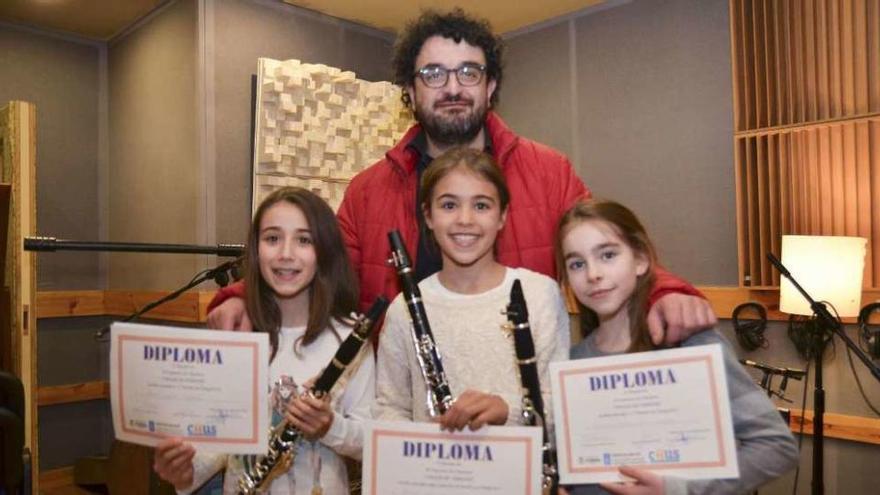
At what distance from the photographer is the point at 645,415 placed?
4.23 ft

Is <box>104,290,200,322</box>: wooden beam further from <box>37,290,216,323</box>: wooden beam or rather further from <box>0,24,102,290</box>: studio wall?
<box>0,24,102,290</box>: studio wall

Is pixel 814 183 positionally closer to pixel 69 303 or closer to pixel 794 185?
pixel 794 185

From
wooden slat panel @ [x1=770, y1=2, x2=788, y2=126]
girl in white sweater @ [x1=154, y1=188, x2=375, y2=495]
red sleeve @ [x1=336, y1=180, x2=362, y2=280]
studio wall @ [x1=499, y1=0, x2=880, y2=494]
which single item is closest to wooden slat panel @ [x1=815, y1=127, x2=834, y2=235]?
wooden slat panel @ [x1=770, y1=2, x2=788, y2=126]

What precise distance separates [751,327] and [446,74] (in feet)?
8.46

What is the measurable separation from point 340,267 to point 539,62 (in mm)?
3470

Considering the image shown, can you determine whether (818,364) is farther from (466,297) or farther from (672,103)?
(466,297)

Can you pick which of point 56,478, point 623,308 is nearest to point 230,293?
point 623,308

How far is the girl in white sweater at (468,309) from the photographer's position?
1.62 m

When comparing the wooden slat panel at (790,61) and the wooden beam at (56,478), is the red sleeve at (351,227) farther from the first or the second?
the wooden beam at (56,478)

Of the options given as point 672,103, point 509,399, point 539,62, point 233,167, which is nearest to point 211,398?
point 509,399

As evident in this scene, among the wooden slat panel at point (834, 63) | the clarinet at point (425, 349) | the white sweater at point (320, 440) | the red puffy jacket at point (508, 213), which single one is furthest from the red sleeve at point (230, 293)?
the wooden slat panel at point (834, 63)

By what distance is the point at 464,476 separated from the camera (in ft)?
4.38

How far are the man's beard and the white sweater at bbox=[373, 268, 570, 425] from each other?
0.51m

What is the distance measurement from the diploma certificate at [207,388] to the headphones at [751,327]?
3047 millimetres
